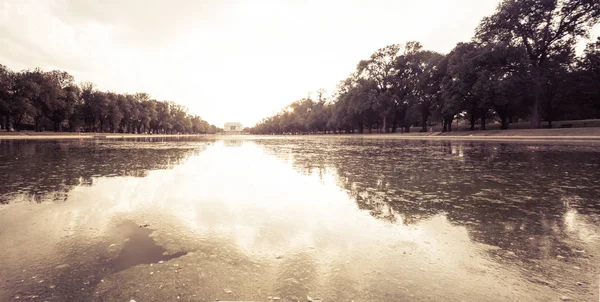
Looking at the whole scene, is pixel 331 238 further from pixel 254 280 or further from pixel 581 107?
pixel 581 107

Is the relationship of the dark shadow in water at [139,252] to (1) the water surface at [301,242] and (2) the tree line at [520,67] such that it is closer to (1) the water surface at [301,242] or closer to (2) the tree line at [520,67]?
(1) the water surface at [301,242]

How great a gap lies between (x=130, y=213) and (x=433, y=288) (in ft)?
16.2

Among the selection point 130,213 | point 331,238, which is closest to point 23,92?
point 130,213

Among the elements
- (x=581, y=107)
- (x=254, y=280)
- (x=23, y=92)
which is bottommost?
(x=254, y=280)

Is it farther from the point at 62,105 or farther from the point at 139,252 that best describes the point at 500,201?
the point at 62,105

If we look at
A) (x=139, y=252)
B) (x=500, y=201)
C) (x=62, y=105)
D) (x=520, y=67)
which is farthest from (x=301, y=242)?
(x=62, y=105)

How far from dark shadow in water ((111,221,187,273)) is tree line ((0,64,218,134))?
215 ft

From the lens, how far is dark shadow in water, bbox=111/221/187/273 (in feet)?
9.65

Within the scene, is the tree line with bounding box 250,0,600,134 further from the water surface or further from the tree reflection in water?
the water surface

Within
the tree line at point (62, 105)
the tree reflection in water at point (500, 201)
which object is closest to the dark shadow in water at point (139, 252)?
the tree reflection in water at point (500, 201)

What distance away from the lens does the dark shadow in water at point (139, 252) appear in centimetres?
294

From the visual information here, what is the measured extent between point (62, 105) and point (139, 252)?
72.8 metres

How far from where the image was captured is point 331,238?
144 inches

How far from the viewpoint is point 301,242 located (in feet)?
11.7
